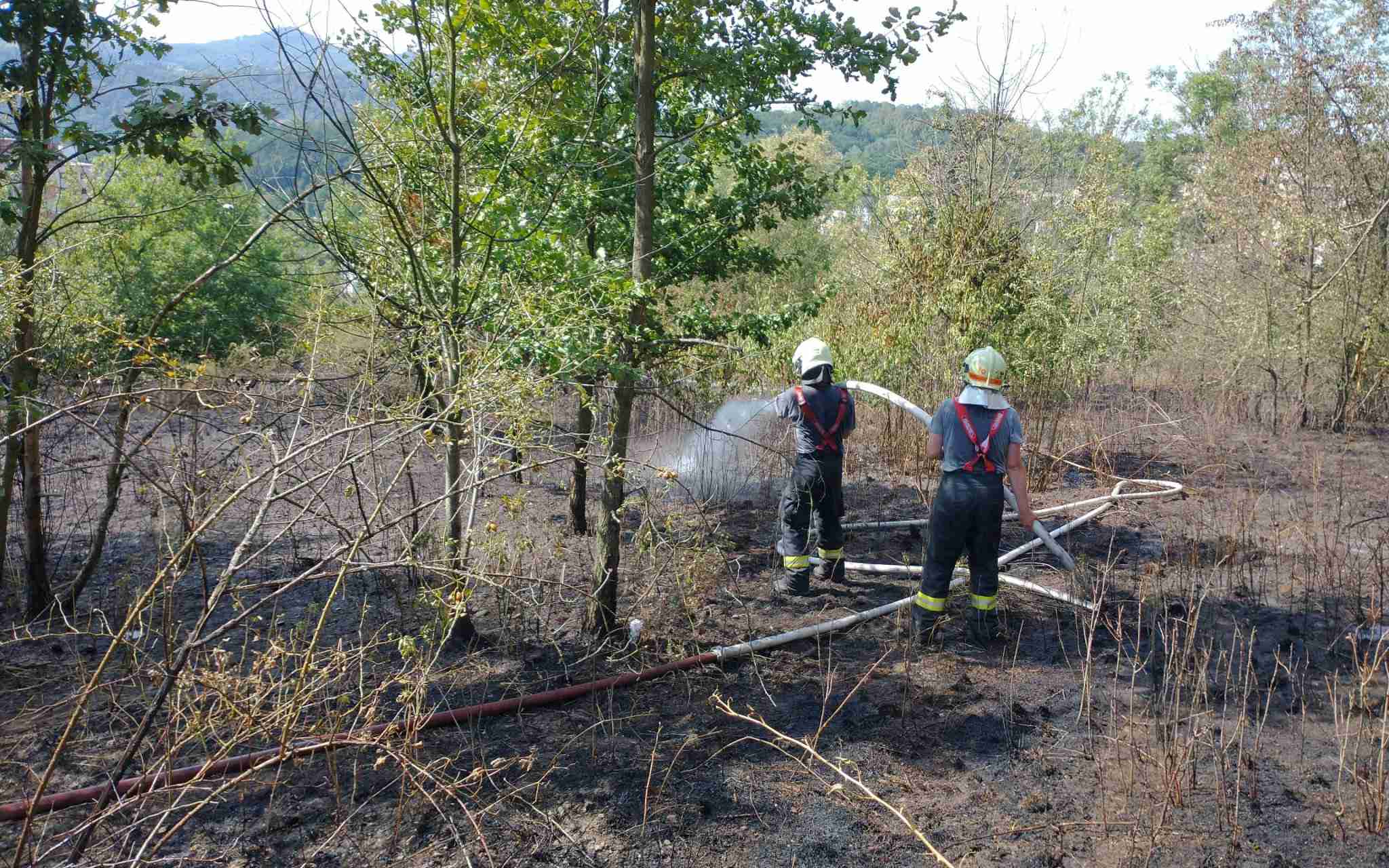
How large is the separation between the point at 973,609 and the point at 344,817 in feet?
11.5

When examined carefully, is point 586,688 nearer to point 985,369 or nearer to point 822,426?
point 822,426

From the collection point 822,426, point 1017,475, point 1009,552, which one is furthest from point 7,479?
point 1009,552

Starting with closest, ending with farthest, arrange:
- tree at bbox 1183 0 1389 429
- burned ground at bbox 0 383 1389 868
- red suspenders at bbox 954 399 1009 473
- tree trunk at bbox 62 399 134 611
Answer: burned ground at bbox 0 383 1389 868, tree trunk at bbox 62 399 134 611, red suspenders at bbox 954 399 1009 473, tree at bbox 1183 0 1389 429

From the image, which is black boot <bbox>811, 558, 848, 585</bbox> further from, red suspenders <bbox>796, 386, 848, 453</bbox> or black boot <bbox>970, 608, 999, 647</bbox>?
black boot <bbox>970, 608, 999, 647</bbox>

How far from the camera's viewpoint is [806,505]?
6.08 meters

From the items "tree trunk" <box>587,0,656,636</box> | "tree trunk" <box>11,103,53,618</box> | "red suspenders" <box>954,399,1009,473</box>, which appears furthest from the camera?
"red suspenders" <box>954,399,1009,473</box>

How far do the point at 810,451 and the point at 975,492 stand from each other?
128 cm

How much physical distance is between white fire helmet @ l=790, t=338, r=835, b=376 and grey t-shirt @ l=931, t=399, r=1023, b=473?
1090 millimetres

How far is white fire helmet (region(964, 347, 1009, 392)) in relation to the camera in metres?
5.18

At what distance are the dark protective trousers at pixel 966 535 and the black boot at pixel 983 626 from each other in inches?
1.5

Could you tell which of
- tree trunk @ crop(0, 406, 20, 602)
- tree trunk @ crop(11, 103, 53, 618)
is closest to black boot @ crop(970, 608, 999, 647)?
tree trunk @ crop(11, 103, 53, 618)

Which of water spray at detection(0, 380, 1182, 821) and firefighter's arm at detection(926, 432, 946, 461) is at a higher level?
firefighter's arm at detection(926, 432, 946, 461)

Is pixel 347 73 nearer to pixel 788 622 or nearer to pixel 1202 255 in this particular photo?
pixel 788 622

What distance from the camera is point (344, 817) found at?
3.49 m
